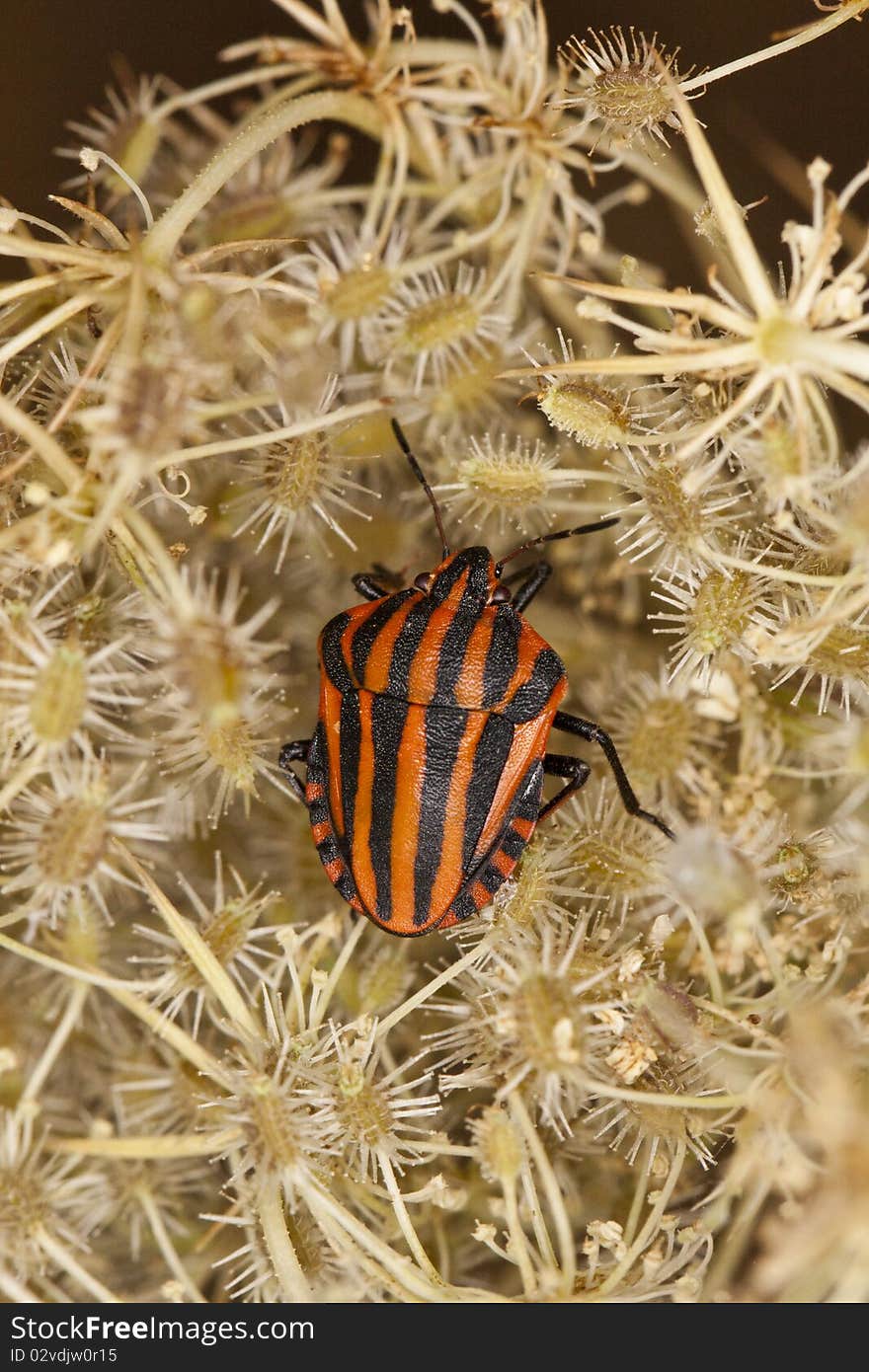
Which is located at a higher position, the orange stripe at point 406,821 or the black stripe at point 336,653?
the black stripe at point 336,653

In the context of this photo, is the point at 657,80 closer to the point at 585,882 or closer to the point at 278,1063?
the point at 585,882

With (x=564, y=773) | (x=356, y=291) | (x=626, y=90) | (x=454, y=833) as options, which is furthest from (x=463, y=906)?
(x=626, y=90)

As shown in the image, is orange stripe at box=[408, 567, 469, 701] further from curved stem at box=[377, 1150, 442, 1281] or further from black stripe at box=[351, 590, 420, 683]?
curved stem at box=[377, 1150, 442, 1281]

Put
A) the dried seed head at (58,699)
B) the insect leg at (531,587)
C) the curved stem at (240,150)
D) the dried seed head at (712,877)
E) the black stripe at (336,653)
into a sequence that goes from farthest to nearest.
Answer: the insect leg at (531,587) < the black stripe at (336,653) < the curved stem at (240,150) < the dried seed head at (58,699) < the dried seed head at (712,877)

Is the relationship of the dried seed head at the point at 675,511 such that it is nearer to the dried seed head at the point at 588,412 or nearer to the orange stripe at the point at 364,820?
the dried seed head at the point at 588,412

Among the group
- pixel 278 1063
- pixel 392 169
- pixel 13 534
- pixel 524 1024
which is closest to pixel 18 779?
pixel 13 534

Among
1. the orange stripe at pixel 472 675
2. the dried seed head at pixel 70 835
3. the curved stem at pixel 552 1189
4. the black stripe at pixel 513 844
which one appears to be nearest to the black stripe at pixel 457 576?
the orange stripe at pixel 472 675

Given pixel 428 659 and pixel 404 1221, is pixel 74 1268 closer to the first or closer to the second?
pixel 404 1221
